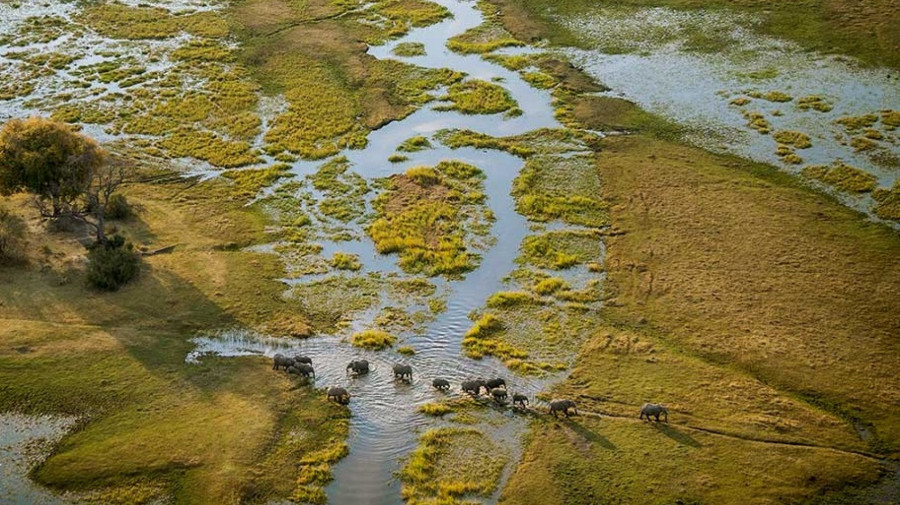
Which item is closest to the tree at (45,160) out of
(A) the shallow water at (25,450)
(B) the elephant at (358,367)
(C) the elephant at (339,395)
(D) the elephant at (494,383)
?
(A) the shallow water at (25,450)

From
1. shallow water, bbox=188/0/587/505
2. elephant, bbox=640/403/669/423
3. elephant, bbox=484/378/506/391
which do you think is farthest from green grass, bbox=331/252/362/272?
elephant, bbox=640/403/669/423

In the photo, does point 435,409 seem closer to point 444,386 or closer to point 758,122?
point 444,386

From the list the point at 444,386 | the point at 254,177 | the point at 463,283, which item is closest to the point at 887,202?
the point at 463,283

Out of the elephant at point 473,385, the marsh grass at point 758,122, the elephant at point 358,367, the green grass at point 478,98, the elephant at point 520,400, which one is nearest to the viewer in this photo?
the elephant at point 520,400

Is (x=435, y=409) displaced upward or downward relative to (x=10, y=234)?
downward

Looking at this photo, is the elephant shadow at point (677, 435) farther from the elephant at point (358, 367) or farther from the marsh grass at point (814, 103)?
the marsh grass at point (814, 103)

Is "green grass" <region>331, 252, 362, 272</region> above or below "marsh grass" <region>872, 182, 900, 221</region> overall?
below

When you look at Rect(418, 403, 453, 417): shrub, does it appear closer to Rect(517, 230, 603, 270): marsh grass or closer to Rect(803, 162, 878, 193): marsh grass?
Rect(517, 230, 603, 270): marsh grass
